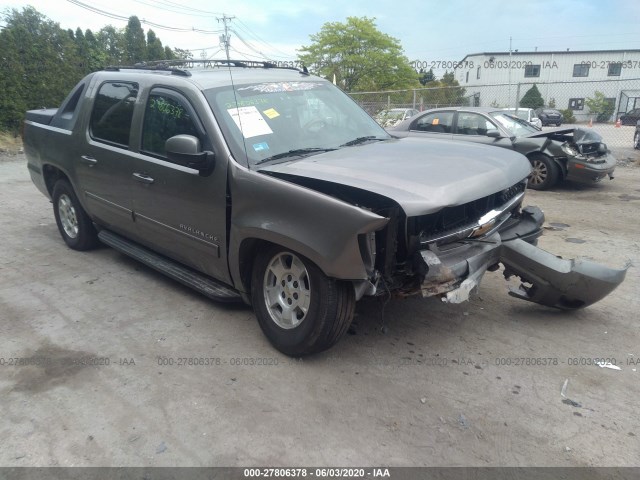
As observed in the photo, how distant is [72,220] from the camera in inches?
228

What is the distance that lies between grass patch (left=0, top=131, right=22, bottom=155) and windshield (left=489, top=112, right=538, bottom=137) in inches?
532

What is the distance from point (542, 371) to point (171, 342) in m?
2.59

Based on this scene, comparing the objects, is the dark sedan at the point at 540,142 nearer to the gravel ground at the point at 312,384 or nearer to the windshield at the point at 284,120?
the windshield at the point at 284,120

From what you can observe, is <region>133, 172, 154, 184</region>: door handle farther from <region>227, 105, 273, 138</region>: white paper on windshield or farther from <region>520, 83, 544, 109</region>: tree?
<region>520, 83, 544, 109</region>: tree

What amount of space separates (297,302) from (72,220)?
11.9 feet

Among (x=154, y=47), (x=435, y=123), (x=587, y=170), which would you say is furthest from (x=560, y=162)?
(x=154, y=47)

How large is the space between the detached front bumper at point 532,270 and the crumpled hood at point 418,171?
42cm

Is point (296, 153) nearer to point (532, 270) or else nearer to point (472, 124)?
point (532, 270)

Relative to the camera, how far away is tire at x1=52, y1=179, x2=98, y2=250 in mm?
5559

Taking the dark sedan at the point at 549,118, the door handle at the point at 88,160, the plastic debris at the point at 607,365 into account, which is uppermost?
the dark sedan at the point at 549,118

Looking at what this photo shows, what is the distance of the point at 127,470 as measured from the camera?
2539 mm

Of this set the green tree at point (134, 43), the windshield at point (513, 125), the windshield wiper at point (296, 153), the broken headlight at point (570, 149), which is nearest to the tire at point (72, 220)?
the windshield wiper at point (296, 153)

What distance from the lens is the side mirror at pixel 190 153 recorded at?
3.52m

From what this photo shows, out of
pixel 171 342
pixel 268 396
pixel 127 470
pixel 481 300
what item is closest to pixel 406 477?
pixel 268 396
